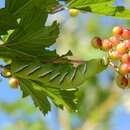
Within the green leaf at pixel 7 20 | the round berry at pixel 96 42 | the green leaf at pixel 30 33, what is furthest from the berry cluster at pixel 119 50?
the green leaf at pixel 7 20

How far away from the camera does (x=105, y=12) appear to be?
5.76ft

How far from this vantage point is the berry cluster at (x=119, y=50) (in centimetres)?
164

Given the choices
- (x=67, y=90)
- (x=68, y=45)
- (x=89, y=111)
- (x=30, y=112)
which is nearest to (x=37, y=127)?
(x=30, y=112)

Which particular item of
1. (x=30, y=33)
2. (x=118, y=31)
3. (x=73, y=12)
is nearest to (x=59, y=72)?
(x=30, y=33)

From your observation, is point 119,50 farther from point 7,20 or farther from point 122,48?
point 7,20

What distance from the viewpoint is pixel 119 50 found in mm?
1666

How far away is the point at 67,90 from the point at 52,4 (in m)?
0.33

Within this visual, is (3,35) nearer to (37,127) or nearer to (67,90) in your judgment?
(67,90)

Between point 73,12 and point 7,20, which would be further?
point 73,12

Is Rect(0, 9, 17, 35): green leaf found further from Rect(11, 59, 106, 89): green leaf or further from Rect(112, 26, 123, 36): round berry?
Rect(112, 26, 123, 36): round berry

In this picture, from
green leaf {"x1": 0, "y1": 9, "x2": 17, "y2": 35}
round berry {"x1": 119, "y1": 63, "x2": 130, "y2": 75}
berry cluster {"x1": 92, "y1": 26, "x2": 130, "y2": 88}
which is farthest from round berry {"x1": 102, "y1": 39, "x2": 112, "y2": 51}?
green leaf {"x1": 0, "y1": 9, "x2": 17, "y2": 35}

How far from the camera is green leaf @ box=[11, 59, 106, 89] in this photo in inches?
62.9

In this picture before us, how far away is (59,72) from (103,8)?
30 cm

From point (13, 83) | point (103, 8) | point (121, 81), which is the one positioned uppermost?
point (103, 8)
